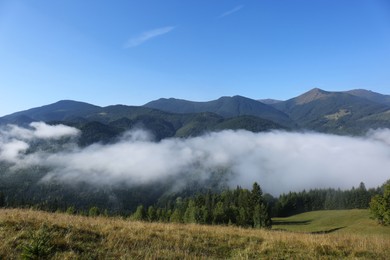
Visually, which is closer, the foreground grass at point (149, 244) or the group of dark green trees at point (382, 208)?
the foreground grass at point (149, 244)

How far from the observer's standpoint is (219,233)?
16438 mm

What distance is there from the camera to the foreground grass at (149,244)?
1108 centimetres

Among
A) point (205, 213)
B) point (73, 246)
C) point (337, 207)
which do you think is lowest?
point (337, 207)

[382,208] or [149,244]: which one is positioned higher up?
[149,244]

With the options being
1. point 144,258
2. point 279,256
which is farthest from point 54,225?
point 279,256

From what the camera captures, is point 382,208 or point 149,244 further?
point 382,208

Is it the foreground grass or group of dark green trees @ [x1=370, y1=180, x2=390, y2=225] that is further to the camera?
→ group of dark green trees @ [x1=370, y1=180, x2=390, y2=225]

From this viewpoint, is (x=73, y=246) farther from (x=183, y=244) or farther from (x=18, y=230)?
(x=183, y=244)

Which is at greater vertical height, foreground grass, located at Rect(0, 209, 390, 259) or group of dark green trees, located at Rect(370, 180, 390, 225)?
foreground grass, located at Rect(0, 209, 390, 259)

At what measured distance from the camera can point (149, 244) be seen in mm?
12953

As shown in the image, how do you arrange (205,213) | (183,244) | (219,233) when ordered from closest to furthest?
1. (183,244)
2. (219,233)
3. (205,213)

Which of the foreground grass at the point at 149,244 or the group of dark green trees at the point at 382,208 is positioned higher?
the foreground grass at the point at 149,244

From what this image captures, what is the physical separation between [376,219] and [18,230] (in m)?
102

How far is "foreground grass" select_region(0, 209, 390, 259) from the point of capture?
36.3ft
